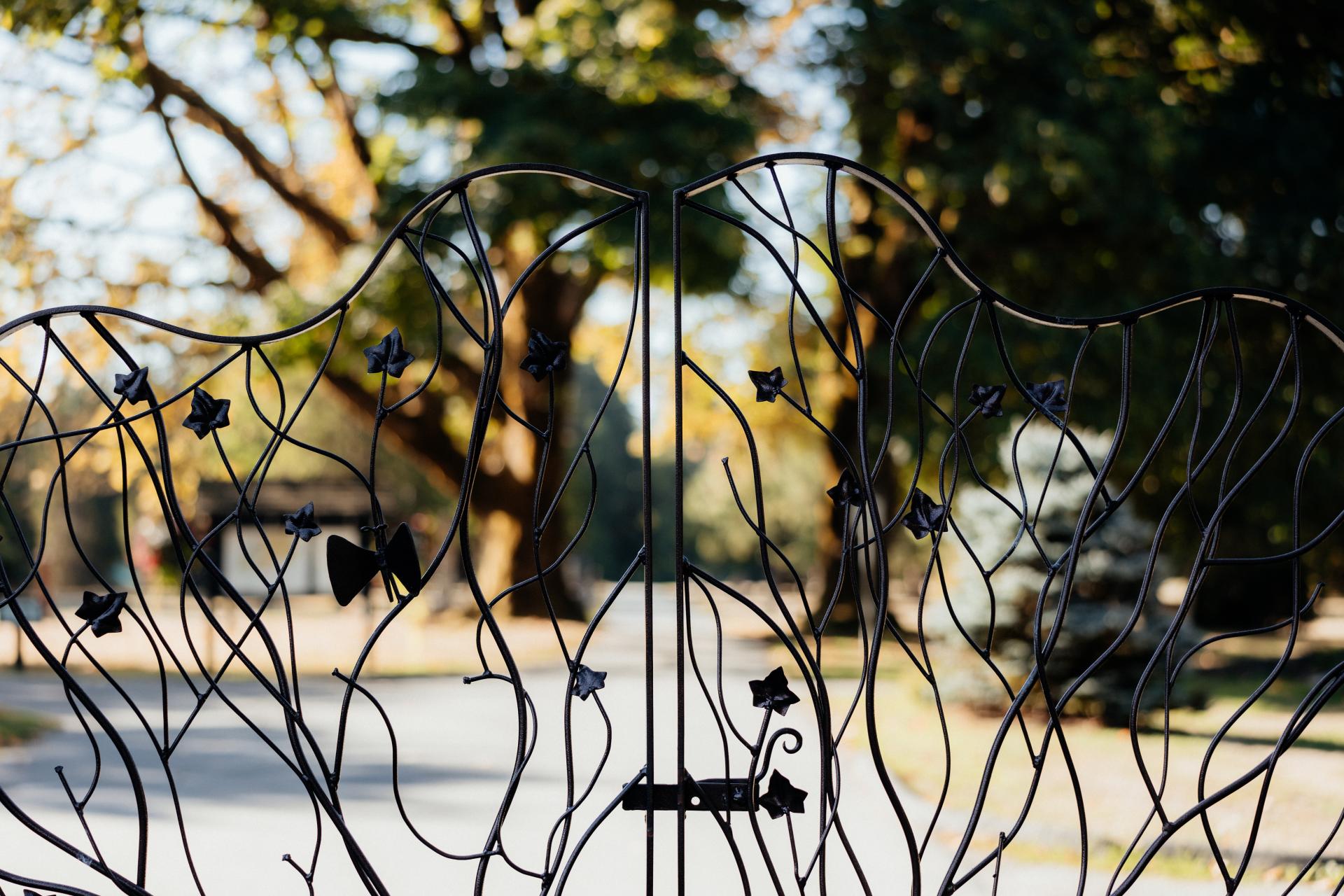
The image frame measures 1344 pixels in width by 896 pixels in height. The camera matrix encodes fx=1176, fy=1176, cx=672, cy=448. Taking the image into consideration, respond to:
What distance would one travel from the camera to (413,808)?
642 cm

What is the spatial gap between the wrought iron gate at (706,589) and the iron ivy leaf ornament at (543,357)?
1cm

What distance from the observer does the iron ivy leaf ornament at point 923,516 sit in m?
2.72

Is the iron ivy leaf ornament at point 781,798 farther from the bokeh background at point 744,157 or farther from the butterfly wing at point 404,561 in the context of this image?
the bokeh background at point 744,157

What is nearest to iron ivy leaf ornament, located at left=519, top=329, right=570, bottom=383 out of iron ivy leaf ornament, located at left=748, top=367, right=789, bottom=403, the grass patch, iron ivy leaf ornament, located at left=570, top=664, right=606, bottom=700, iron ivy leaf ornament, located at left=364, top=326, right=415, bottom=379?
iron ivy leaf ornament, located at left=364, top=326, right=415, bottom=379

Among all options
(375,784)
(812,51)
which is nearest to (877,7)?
(812,51)

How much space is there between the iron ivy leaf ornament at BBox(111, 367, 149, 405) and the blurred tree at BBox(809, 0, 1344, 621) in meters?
12.2

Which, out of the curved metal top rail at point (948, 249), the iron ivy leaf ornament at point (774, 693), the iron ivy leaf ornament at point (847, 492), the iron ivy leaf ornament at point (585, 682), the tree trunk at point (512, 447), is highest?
the tree trunk at point (512, 447)

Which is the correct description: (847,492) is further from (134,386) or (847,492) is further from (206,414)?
(134,386)

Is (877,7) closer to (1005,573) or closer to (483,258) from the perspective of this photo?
(1005,573)

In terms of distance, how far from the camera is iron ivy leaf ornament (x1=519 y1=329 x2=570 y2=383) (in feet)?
8.66

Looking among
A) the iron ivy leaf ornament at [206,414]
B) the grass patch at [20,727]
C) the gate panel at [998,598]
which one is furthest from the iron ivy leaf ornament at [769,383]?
the grass patch at [20,727]

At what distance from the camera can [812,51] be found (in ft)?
50.0

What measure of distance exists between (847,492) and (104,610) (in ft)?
5.67

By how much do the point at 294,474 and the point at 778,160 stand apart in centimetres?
3478
